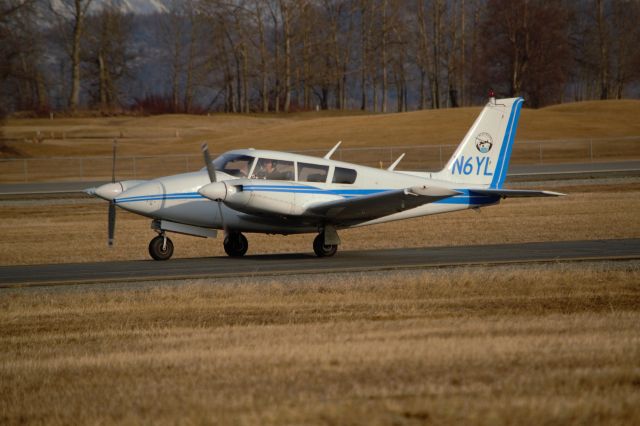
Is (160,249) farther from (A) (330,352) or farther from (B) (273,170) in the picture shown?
(A) (330,352)

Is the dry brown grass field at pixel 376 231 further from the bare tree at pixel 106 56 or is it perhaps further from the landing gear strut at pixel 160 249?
the bare tree at pixel 106 56

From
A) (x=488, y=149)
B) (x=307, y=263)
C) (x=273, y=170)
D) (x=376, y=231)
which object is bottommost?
(x=376, y=231)

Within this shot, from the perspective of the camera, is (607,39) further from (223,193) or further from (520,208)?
(223,193)

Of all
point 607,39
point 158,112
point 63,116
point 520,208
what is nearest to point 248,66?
point 158,112

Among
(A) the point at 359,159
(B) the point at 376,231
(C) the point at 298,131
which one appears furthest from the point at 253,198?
(C) the point at 298,131

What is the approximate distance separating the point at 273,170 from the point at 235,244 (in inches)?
96.6

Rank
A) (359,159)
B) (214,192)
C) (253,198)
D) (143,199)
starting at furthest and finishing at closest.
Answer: (359,159) → (143,199) → (253,198) → (214,192)

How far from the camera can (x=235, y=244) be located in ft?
76.8

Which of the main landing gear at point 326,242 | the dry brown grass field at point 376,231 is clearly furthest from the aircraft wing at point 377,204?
the dry brown grass field at point 376,231

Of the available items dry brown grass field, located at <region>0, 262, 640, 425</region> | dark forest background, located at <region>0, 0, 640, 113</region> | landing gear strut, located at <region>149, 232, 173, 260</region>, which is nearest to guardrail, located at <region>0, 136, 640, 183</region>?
dark forest background, located at <region>0, 0, 640, 113</region>

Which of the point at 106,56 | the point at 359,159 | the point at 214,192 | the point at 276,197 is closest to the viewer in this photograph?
the point at 214,192

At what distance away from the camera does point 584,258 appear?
66.8ft

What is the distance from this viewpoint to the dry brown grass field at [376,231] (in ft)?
86.8

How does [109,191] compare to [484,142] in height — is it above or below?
below
